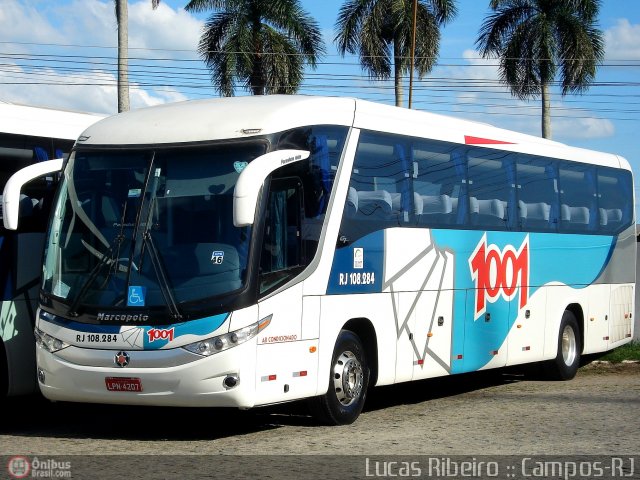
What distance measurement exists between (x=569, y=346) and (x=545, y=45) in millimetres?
28329

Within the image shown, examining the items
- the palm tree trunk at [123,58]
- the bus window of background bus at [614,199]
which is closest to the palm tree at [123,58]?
the palm tree trunk at [123,58]

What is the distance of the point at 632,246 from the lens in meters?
19.6

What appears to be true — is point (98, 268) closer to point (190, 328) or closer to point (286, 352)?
point (190, 328)

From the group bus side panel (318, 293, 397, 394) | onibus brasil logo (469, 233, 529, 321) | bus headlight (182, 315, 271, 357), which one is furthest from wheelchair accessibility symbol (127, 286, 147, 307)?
onibus brasil logo (469, 233, 529, 321)

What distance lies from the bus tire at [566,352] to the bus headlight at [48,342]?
8665mm

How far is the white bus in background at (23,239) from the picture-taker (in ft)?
38.8

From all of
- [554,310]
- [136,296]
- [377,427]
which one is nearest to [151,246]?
[136,296]

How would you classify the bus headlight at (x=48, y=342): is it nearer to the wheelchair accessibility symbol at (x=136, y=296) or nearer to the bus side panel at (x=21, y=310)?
the bus side panel at (x=21, y=310)

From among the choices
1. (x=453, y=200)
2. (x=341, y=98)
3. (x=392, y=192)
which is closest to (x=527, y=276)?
(x=453, y=200)

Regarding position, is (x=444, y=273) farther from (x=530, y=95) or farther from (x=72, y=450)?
(x=530, y=95)

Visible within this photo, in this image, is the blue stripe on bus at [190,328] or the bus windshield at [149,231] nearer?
the blue stripe on bus at [190,328]

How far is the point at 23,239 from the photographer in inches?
476

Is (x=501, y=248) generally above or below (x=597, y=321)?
above

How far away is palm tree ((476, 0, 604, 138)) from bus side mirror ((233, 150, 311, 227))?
34.1 metres
